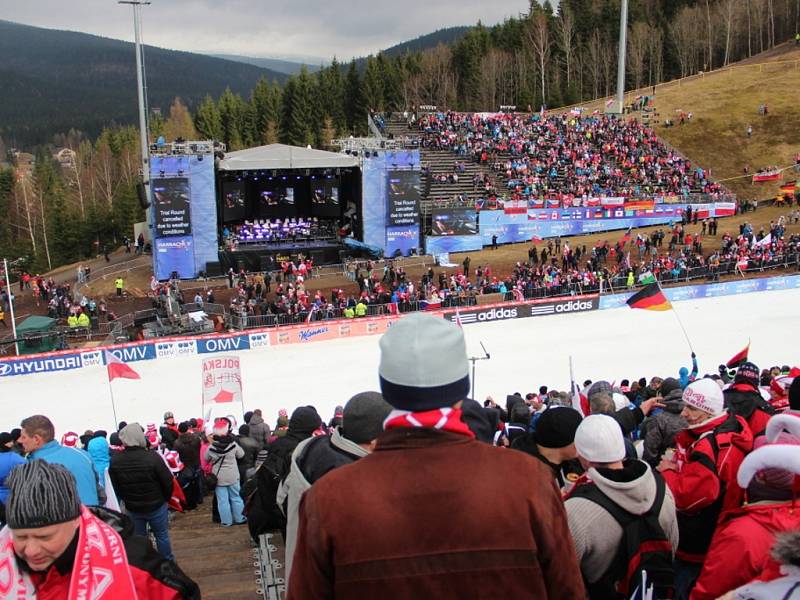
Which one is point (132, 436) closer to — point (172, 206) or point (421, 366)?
point (421, 366)

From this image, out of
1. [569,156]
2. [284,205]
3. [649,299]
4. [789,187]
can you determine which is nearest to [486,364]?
[649,299]

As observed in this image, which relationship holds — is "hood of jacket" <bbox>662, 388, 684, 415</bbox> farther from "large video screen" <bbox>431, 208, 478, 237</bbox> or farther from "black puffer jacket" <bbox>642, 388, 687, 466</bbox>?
"large video screen" <bbox>431, 208, 478, 237</bbox>

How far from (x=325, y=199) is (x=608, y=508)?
32422mm

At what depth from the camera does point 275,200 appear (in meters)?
33.4

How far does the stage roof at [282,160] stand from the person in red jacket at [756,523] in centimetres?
2910

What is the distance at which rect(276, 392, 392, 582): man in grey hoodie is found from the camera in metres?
2.82

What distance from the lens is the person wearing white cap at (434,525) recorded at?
1608mm

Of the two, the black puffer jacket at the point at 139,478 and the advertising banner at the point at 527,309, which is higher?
the black puffer jacket at the point at 139,478

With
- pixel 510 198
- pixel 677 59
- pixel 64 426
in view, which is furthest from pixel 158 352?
pixel 677 59

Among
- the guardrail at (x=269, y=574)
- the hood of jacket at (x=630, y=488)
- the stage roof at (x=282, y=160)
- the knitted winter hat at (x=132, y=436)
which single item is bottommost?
the guardrail at (x=269, y=574)

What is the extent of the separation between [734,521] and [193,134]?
69.6 meters

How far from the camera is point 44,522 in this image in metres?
2.10

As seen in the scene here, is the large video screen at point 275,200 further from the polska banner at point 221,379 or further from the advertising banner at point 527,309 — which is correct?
the polska banner at point 221,379

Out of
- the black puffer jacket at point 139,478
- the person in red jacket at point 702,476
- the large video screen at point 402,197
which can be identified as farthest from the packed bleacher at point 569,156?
the person in red jacket at point 702,476
